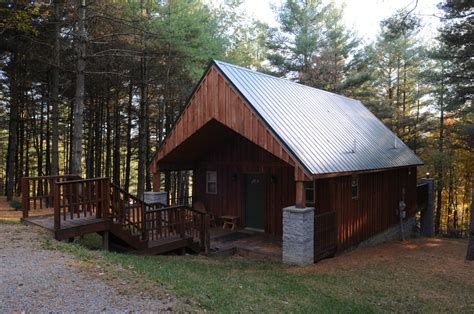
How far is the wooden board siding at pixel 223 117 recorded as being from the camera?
9344mm

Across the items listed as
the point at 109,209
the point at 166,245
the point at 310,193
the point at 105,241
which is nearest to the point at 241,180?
the point at 310,193

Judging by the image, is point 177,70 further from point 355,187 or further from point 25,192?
point 25,192

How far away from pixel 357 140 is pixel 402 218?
490cm

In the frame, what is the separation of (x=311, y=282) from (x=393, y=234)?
912 centimetres

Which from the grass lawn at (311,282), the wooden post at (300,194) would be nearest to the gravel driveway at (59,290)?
the grass lawn at (311,282)

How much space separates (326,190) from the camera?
11.0m

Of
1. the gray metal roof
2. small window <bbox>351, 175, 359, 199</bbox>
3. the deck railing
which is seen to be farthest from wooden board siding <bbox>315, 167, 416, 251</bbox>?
the deck railing

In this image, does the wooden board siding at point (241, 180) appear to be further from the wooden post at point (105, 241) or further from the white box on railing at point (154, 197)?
the wooden post at point (105, 241)

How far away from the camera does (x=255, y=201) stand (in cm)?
1309

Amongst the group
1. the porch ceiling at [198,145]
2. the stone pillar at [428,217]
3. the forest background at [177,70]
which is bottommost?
the stone pillar at [428,217]

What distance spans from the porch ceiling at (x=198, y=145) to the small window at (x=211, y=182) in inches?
29.3

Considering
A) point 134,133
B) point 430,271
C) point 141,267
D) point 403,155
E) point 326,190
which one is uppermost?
point 134,133

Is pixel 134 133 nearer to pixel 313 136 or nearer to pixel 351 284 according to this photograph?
pixel 313 136

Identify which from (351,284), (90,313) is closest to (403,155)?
(351,284)
